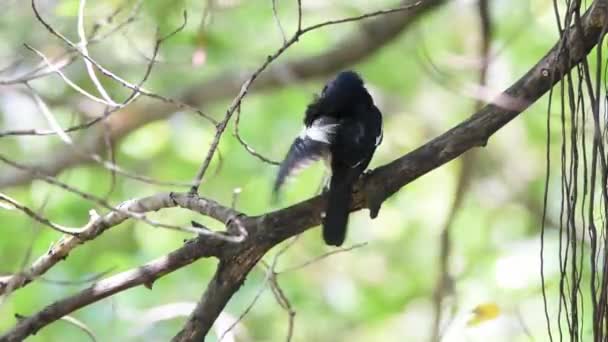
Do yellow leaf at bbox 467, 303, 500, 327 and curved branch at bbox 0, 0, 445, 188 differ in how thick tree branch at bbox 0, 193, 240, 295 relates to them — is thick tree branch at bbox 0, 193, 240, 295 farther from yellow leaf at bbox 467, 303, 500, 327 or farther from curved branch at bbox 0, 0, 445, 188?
curved branch at bbox 0, 0, 445, 188

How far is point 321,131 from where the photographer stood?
3.07m

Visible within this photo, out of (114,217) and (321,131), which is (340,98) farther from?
(114,217)

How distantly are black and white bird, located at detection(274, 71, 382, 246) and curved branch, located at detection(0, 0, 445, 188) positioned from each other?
990 mm

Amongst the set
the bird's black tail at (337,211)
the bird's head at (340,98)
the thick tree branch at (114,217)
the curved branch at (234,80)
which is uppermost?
the curved branch at (234,80)

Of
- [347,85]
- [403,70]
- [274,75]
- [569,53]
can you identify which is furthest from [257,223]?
[403,70]

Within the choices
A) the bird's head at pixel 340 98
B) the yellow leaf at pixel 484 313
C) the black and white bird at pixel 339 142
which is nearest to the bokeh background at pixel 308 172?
the yellow leaf at pixel 484 313

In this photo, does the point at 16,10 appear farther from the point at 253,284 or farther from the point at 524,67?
the point at 524,67

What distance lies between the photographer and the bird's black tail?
2.53 meters

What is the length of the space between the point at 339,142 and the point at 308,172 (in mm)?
2739

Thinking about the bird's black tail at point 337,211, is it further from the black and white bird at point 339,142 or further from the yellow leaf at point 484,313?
the yellow leaf at point 484,313

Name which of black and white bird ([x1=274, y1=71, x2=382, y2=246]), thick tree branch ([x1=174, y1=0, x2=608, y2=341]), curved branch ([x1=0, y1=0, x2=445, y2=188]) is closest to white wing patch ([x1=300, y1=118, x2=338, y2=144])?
black and white bird ([x1=274, y1=71, x2=382, y2=246])

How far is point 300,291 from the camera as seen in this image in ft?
18.0

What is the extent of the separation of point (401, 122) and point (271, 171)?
3.87 ft

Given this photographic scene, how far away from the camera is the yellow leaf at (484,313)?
3789 mm
